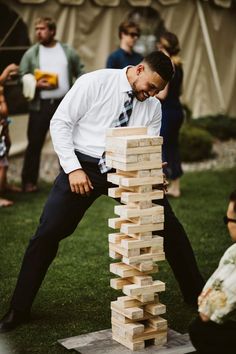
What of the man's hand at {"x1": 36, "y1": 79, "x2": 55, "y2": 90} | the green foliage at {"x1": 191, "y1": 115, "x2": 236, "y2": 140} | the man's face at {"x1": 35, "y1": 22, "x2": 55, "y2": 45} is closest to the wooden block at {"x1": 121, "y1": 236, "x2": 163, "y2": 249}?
the man's hand at {"x1": 36, "y1": 79, "x2": 55, "y2": 90}

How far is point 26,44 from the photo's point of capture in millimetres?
14562

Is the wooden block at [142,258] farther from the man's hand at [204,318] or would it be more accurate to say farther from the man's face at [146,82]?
the man's face at [146,82]

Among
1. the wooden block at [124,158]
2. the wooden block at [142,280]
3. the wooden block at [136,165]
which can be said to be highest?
the wooden block at [124,158]

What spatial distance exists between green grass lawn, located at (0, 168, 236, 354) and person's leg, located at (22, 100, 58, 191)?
0.98 feet

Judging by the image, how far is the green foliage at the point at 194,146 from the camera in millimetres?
14688

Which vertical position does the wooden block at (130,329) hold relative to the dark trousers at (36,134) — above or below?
below

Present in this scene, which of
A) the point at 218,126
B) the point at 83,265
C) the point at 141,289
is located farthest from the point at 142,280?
the point at 218,126

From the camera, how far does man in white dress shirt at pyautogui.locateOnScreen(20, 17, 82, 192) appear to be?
11828mm

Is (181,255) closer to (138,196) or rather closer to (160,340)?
(160,340)

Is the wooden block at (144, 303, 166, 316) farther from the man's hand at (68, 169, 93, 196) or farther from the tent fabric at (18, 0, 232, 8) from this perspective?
the tent fabric at (18, 0, 232, 8)

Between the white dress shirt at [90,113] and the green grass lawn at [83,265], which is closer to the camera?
the white dress shirt at [90,113]

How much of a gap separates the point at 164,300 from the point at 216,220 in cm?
324

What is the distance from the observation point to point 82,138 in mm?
6148

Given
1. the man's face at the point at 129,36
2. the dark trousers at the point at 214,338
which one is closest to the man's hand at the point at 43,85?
the man's face at the point at 129,36
